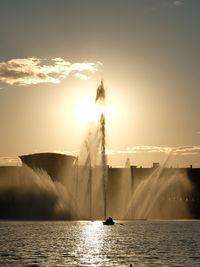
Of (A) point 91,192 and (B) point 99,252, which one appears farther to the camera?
(A) point 91,192

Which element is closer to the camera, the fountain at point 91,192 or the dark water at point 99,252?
the dark water at point 99,252

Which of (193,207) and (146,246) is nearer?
(146,246)

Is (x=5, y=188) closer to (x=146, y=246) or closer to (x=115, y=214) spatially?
(x=115, y=214)

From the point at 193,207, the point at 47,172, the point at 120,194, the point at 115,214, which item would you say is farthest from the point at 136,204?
the point at 47,172

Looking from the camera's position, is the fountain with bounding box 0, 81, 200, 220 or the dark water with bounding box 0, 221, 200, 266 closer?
the dark water with bounding box 0, 221, 200, 266

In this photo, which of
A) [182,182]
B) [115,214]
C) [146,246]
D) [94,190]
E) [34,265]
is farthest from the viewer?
[182,182]

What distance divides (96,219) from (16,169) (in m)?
64.6

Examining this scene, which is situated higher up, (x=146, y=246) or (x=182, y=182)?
(x=182, y=182)

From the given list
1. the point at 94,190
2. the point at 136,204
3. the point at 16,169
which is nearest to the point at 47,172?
the point at 16,169

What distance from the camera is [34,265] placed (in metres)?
39.5

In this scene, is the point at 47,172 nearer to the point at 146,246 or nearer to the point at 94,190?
the point at 94,190

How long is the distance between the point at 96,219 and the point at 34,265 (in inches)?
3159

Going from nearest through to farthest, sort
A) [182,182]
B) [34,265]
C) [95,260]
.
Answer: [34,265] < [95,260] < [182,182]

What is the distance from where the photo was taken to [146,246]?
184ft
